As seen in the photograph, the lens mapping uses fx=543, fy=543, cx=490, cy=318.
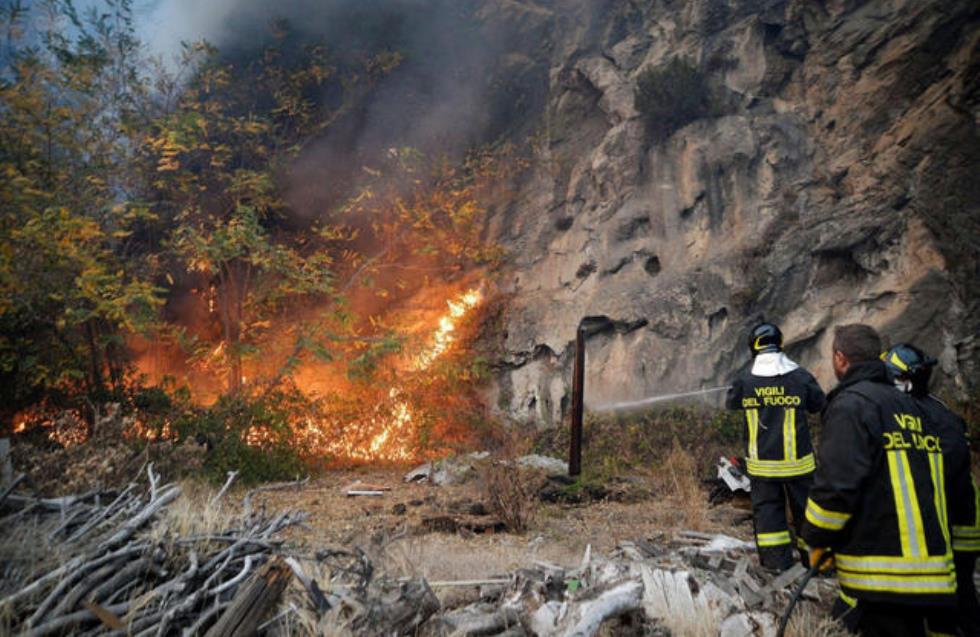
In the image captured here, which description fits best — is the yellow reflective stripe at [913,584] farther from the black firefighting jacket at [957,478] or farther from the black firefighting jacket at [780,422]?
the black firefighting jacket at [780,422]

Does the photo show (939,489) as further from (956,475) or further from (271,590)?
(271,590)

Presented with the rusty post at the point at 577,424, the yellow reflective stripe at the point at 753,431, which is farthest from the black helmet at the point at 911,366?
the rusty post at the point at 577,424

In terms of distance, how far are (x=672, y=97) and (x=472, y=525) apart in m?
10.4

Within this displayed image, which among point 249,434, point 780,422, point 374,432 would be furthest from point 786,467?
point 249,434

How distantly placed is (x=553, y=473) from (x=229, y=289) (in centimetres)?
994

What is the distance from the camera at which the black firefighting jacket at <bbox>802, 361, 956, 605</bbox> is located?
231 cm

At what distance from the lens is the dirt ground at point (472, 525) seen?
464 centimetres

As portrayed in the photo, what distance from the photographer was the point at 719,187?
11594 millimetres

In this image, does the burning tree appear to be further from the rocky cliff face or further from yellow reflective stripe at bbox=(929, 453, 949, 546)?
yellow reflective stripe at bbox=(929, 453, 949, 546)

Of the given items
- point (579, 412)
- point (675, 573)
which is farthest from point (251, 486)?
point (675, 573)

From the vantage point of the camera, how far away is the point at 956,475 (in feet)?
8.68

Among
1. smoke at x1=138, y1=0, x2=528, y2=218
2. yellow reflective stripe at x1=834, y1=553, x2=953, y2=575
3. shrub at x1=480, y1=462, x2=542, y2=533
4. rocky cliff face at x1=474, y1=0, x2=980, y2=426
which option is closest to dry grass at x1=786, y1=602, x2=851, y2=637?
yellow reflective stripe at x1=834, y1=553, x2=953, y2=575

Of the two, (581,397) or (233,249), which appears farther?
(233,249)

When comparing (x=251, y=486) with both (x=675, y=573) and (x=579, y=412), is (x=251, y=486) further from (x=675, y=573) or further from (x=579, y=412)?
(x=675, y=573)
